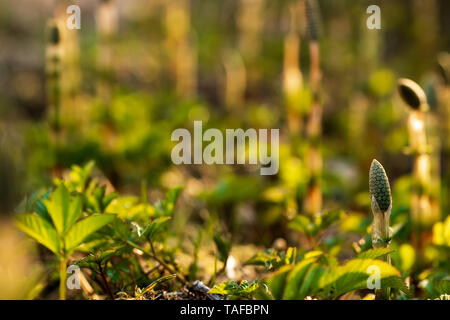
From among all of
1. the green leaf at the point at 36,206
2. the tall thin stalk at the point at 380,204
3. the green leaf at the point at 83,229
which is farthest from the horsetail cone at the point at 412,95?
the green leaf at the point at 36,206

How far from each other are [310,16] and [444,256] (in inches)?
38.0

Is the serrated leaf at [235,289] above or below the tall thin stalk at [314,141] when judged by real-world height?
below

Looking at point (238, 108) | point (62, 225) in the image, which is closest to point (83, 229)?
point (62, 225)

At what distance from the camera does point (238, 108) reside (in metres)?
3.42

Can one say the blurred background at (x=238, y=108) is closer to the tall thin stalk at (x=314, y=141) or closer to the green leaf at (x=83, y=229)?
the tall thin stalk at (x=314, y=141)

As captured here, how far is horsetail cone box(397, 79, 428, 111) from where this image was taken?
1471 mm

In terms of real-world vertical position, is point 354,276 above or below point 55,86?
below

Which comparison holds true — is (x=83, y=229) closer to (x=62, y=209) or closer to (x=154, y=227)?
(x=62, y=209)

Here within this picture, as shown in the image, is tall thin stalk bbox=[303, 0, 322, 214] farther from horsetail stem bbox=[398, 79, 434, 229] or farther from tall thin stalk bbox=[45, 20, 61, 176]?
tall thin stalk bbox=[45, 20, 61, 176]

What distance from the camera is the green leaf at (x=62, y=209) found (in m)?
1.03

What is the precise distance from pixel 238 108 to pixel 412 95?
6.58 ft

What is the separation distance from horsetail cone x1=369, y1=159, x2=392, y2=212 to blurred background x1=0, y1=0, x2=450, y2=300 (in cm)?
36
